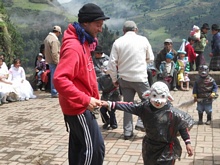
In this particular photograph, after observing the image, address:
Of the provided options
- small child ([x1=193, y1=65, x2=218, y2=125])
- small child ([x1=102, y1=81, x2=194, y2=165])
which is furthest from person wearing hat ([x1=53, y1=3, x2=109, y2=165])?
small child ([x1=193, y1=65, x2=218, y2=125])

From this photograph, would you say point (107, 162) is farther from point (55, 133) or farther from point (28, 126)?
point (28, 126)

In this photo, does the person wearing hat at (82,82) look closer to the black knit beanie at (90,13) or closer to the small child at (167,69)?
the black knit beanie at (90,13)

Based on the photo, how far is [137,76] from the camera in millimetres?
4988

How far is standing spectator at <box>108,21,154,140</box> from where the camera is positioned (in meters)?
4.99

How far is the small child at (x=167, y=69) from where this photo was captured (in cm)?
927

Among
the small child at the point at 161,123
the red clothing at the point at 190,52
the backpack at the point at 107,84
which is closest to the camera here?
the small child at the point at 161,123

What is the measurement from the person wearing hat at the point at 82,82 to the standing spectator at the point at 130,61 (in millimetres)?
1979

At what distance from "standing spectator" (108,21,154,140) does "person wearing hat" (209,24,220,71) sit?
5550mm

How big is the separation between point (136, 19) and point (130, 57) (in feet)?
271

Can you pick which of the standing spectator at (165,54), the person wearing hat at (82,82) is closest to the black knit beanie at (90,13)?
the person wearing hat at (82,82)

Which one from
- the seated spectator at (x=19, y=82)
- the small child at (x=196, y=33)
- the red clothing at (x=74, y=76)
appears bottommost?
the seated spectator at (x=19, y=82)

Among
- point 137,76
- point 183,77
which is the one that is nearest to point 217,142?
point 137,76

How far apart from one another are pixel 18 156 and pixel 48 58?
422 centimetres

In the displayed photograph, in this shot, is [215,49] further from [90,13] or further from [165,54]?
[90,13]
